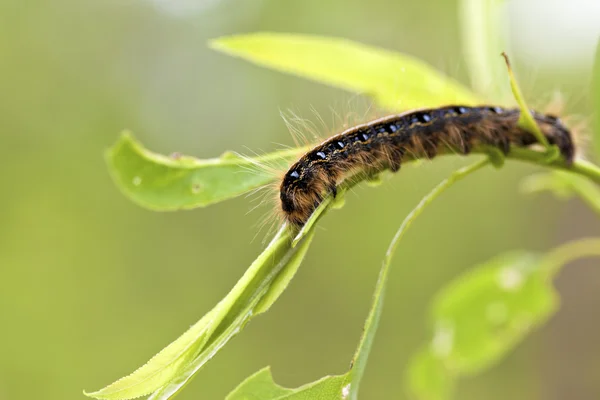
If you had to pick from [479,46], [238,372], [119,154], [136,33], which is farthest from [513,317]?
[136,33]

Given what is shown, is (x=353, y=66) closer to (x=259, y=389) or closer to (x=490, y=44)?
(x=490, y=44)

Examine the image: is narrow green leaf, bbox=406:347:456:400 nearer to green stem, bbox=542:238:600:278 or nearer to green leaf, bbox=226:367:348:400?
green stem, bbox=542:238:600:278

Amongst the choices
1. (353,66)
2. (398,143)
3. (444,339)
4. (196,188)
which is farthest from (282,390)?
(444,339)

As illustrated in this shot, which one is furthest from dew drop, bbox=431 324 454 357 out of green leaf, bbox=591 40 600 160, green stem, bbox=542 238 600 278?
green leaf, bbox=591 40 600 160

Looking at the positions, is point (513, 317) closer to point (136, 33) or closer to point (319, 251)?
point (319, 251)

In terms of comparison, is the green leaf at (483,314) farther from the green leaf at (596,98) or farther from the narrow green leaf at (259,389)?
the narrow green leaf at (259,389)
